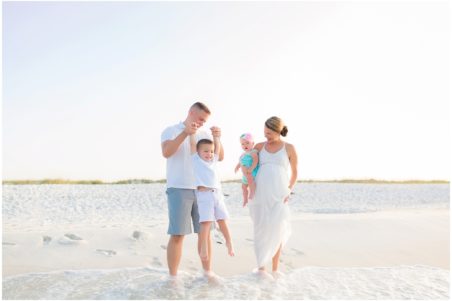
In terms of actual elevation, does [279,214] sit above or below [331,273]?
above

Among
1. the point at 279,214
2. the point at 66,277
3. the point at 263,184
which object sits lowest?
the point at 66,277

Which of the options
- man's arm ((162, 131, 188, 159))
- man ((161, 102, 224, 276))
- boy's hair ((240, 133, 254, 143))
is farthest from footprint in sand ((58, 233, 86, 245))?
boy's hair ((240, 133, 254, 143))

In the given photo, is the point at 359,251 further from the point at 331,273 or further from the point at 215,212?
the point at 215,212

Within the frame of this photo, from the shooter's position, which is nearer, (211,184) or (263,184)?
(211,184)

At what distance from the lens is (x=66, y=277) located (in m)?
5.09

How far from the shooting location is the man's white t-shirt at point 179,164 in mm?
4629

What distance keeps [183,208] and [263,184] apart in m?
0.88

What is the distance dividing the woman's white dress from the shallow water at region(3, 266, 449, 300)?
322 mm

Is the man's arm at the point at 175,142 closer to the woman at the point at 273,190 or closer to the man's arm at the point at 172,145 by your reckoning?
the man's arm at the point at 172,145

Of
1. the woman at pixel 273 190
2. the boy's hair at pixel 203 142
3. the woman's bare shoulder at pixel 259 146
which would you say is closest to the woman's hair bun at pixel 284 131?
the woman at pixel 273 190

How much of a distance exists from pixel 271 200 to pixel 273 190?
0.11m

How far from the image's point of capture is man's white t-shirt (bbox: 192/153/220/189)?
4594 mm

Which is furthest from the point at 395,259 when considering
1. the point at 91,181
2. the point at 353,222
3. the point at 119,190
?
the point at 91,181

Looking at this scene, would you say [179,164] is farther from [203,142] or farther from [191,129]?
[191,129]
